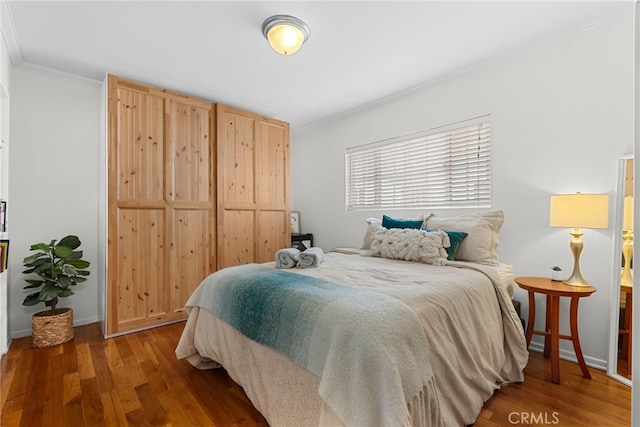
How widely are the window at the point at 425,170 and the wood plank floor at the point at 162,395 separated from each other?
156cm

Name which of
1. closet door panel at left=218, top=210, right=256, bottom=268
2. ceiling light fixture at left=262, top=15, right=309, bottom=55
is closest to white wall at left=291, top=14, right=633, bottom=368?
ceiling light fixture at left=262, top=15, right=309, bottom=55

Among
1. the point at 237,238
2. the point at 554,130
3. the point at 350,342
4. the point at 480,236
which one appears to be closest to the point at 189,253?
the point at 237,238

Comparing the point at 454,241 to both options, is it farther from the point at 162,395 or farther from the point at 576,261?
the point at 162,395

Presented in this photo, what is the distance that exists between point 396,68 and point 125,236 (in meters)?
3.02

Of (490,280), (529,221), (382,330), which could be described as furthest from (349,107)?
(382,330)

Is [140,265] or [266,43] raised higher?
[266,43]

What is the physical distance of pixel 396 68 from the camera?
110 inches

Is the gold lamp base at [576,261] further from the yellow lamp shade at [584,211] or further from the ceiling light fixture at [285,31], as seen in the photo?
the ceiling light fixture at [285,31]

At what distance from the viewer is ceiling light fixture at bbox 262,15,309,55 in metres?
2.07

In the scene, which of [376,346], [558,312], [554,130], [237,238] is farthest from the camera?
[237,238]

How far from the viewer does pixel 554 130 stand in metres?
2.37

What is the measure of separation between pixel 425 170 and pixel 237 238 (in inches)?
90.8

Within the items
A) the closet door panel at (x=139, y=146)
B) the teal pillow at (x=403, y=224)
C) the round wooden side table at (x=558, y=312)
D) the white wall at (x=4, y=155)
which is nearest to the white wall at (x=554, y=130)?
the round wooden side table at (x=558, y=312)

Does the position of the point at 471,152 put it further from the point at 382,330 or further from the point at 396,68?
the point at 382,330
